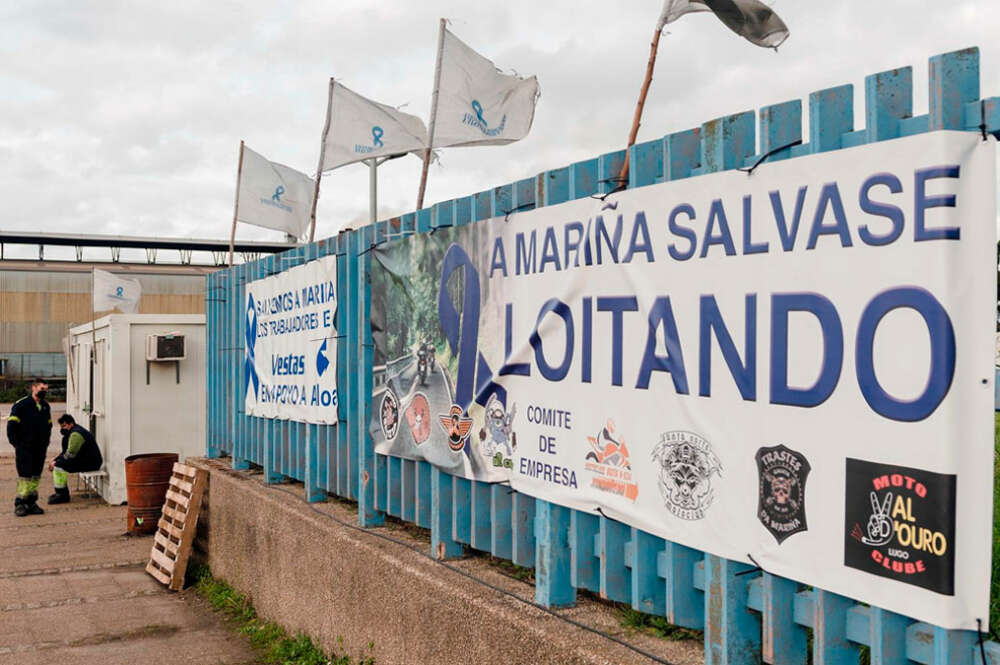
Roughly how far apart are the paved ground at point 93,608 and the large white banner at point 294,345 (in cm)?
183

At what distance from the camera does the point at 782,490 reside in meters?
3.06

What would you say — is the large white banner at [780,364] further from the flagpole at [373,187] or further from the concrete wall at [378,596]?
the flagpole at [373,187]

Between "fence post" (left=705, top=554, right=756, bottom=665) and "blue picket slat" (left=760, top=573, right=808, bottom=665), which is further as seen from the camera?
"fence post" (left=705, top=554, right=756, bottom=665)

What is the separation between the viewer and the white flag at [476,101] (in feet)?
24.5

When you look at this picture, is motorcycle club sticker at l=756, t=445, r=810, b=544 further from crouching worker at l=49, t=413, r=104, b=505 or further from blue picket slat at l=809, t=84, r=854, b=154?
crouching worker at l=49, t=413, r=104, b=505

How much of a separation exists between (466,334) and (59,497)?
11.0 meters

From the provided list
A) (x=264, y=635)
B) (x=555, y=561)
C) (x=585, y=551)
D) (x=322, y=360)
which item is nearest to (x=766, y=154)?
(x=585, y=551)

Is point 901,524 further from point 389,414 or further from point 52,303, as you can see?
point 52,303

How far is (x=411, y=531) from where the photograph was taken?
20.3ft

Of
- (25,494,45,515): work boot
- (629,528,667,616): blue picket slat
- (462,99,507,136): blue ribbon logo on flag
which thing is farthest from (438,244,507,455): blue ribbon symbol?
(25,494,45,515): work boot

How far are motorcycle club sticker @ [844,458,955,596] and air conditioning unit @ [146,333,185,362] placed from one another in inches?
469

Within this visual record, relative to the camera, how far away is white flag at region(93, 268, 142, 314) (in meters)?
17.5

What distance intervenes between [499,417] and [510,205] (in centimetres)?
106

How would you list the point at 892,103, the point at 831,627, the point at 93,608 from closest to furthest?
the point at 892,103 → the point at 831,627 → the point at 93,608
